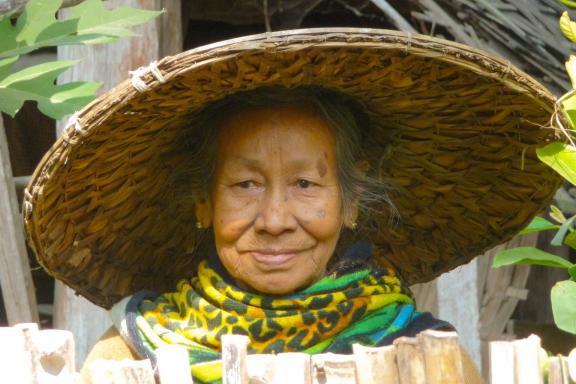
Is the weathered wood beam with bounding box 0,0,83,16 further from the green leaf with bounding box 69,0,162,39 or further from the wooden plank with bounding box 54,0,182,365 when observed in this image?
the wooden plank with bounding box 54,0,182,365

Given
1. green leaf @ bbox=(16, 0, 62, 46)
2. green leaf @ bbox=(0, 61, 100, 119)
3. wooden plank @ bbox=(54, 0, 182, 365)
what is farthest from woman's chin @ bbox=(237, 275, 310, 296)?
Answer: wooden plank @ bbox=(54, 0, 182, 365)

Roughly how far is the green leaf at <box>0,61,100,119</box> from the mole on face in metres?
0.41

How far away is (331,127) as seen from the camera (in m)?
2.39

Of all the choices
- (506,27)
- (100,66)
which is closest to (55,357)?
(100,66)

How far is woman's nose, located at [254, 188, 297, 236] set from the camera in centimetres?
227

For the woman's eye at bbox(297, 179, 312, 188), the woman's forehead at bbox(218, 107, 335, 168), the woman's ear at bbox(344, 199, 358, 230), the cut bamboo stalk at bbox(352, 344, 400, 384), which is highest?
the woman's forehead at bbox(218, 107, 335, 168)

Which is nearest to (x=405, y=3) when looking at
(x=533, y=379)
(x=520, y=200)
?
(x=520, y=200)

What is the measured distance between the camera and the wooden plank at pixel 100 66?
341 centimetres

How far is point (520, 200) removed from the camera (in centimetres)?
251

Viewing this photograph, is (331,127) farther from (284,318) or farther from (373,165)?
(284,318)

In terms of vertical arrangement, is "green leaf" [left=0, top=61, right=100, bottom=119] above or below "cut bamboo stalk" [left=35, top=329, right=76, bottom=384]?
above

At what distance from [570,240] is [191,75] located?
685 millimetres

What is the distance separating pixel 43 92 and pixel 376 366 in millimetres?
929

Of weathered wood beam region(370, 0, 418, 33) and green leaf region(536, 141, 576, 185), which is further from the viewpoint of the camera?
weathered wood beam region(370, 0, 418, 33)
